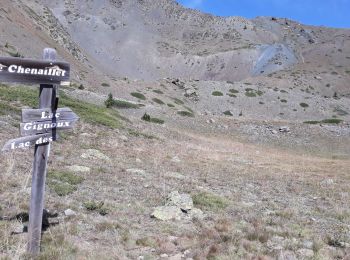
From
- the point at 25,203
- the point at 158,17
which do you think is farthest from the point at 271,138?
the point at 158,17

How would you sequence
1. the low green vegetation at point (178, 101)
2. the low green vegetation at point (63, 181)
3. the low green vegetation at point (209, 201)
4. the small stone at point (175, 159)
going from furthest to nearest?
the low green vegetation at point (178, 101), the small stone at point (175, 159), the low green vegetation at point (209, 201), the low green vegetation at point (63, 181)

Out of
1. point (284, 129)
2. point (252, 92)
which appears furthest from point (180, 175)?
point (252, 92)

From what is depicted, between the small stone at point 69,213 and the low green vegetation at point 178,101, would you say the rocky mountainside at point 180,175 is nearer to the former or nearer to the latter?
the small stone at point 69,213

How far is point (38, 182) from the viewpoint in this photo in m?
7.55

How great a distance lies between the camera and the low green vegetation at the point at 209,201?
12492mm

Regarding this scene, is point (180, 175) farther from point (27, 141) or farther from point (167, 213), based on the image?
point (27, 141)

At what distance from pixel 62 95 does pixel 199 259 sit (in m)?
33.1

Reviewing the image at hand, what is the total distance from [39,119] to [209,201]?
6904 millimetres

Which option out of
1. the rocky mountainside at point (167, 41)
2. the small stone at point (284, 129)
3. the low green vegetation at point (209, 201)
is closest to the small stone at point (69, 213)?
the low green vegetation at point (209, 201)

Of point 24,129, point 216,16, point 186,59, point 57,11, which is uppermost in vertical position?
point 216,16

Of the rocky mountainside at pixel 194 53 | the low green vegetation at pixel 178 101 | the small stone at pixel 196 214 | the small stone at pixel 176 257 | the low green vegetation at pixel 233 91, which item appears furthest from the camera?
the low green vegetation at pixel 233 91

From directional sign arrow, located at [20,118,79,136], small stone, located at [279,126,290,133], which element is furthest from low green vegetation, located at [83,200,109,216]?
small stone, located at [279,126,290,133]

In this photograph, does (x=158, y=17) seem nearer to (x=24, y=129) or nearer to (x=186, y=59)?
(x=186, y=59)

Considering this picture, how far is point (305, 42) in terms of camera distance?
6334 inches
